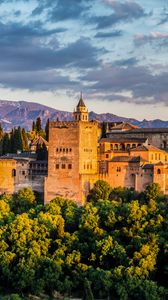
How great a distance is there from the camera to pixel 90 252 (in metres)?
33.8

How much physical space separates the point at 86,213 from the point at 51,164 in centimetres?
1078

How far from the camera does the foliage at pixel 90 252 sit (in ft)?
102

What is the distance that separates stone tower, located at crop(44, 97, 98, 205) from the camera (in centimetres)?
4525

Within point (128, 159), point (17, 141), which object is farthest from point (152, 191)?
point (17, 141)

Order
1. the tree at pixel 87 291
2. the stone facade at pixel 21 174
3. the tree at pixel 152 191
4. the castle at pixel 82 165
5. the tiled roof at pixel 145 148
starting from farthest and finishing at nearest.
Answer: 1. the stone facade at pixel 21 174
2. the tiled roof at pixel 145 148
3. the castle at pixel 82 165
4. the tree at pixel 152 191
5. the tree at pixel 87 291

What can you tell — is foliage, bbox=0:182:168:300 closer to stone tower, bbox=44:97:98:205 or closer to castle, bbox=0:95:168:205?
castle, bbox=0:95:168:205

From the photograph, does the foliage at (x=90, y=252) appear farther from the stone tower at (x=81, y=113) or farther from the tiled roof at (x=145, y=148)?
the stone tower at (x=81, y=113)

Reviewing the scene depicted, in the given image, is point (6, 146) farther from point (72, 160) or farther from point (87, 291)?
point (87, 291)

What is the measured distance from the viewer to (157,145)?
4994 cm

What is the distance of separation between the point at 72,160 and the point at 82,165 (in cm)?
73

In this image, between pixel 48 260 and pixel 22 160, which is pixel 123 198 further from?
pixel 48 260

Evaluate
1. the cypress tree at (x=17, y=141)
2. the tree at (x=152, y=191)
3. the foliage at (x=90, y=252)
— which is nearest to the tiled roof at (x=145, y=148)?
the tree at (x=152, y=191)

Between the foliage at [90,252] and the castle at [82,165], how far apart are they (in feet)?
24.4

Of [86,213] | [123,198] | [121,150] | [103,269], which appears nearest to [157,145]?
Result: [121,150]
